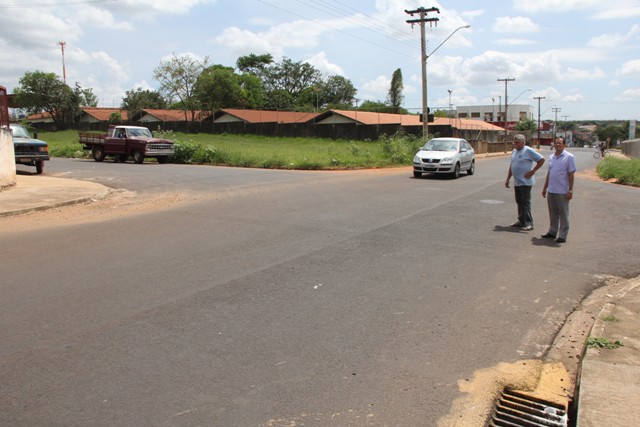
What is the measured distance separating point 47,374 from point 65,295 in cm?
204

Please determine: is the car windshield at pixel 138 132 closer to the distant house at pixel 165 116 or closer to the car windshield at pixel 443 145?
the car windshield at pixel 443 145

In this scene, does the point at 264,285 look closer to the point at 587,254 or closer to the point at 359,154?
the point at 587,254

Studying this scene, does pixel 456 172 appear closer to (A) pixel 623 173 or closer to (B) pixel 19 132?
(A) pixel 623 173

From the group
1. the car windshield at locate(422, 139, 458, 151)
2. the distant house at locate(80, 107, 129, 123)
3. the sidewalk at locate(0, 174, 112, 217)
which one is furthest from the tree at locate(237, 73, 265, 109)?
the sidewalk at locate(0, 174, 112, 217)

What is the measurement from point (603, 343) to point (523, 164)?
6212 millimetres

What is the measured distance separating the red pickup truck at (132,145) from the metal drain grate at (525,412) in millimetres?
27696

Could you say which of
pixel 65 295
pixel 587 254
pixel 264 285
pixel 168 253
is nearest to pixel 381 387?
pixel 264 285

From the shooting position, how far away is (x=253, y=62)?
10669cm

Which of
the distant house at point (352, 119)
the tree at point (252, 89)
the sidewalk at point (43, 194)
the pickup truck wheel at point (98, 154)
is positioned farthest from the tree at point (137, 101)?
the sidewalk at point (43, 194)

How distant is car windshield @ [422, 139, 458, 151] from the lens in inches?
846

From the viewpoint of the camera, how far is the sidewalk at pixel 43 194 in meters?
12.4

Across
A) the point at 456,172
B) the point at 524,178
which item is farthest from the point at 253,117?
the point at 524,178

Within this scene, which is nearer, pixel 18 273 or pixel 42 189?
pixel 18 273

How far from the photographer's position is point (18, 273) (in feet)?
22.1
